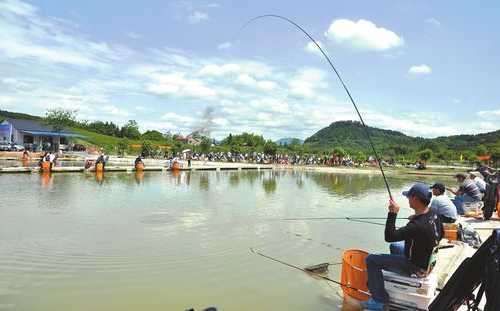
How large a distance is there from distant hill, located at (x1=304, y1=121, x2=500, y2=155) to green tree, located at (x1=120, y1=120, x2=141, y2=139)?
174 feet

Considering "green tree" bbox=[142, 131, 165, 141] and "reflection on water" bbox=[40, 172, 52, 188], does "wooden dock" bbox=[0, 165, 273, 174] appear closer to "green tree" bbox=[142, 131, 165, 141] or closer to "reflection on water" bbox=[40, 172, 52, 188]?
"reflection on water" bbox=[40, 172, 52, 188]

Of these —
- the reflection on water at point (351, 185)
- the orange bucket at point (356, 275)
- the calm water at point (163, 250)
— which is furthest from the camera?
the reflection on water at point (351, 185)

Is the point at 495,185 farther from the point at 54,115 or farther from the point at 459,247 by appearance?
the point at 54,115

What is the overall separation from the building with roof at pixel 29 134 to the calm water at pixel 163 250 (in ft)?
157

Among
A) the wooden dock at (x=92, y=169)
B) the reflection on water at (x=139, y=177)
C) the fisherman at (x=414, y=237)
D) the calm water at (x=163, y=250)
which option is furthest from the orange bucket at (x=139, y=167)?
the fisherman at (x=414, y=237)

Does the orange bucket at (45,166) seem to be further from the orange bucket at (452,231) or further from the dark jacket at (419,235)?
the dark jacket at (419,235)

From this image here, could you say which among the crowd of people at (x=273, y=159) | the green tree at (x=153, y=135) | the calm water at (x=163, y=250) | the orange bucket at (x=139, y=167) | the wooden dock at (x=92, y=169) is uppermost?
the green tree at (x=153, y=135)

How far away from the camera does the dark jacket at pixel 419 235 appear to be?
4.73 m

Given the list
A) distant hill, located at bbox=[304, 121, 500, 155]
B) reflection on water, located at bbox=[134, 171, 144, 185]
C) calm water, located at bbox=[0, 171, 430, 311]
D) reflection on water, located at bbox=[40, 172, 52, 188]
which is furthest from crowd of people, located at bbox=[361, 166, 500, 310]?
distant hill, located at bbox=[304, 121, 500, 155]

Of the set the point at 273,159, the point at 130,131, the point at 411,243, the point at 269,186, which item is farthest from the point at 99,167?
the point at 130,131

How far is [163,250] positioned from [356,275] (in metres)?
4.85

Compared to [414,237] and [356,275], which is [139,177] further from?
[414,237]

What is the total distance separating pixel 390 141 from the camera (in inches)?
5330

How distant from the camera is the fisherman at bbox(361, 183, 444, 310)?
475 cm
